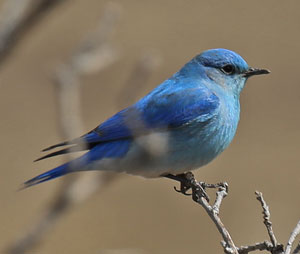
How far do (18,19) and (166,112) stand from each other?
3027mm

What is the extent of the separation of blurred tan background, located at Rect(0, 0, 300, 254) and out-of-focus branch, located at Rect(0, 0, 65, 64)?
3869 millimetres

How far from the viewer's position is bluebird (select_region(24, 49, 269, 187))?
4414mm

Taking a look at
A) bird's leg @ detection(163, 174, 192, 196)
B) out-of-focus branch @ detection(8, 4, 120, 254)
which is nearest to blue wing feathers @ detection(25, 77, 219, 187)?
bird's leg @ detection(163, 174, 192, 196)

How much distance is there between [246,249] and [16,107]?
7678 millimetres

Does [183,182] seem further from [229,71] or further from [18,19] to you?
[18,19]

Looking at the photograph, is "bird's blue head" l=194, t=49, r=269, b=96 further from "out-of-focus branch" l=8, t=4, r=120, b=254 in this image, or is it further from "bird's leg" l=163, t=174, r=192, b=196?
"out-of-focus branch" l=8, t=4, r=120, b=254

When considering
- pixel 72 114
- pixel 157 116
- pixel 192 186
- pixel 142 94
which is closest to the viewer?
pixel 72 114

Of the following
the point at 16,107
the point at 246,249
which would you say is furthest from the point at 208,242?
the point at 246,249

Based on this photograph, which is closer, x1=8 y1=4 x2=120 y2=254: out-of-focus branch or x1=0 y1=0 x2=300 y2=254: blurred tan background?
x1=8 y1=4 x2=120 y2=254: out-of-focus branch

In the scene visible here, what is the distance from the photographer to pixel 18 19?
5.50 ft

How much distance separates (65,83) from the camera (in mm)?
2129

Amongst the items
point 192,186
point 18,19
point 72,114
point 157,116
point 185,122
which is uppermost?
point 18,19

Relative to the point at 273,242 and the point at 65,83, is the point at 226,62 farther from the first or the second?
the point at 65,83

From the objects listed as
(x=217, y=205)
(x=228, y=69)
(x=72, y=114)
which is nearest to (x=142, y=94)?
(x=228, y=69)
